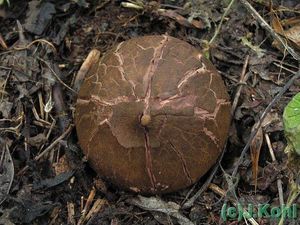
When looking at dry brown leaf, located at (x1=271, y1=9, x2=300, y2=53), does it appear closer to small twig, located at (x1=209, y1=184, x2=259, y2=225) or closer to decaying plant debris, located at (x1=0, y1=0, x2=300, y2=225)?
decaying plant debris, located at (x1=0, y1=0, x2=300, y2=225)

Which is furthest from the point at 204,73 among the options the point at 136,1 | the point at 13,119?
the point at 13,119

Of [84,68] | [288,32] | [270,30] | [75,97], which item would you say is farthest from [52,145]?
[288,32]

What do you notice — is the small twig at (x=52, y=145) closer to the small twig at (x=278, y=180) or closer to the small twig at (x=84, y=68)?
the small twig at (x=84, y=68)

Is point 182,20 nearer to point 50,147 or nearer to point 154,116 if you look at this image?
point 154,116

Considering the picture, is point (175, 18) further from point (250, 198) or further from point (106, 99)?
point (250, 198)

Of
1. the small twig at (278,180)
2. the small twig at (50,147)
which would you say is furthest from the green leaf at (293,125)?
the small twig at (50,147)

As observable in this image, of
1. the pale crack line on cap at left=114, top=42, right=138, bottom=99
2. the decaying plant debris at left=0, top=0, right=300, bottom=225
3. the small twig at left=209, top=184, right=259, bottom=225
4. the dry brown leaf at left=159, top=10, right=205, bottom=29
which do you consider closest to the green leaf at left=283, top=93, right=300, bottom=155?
the decaying plant debris at left=0, top=0, right=300, bottom=225
